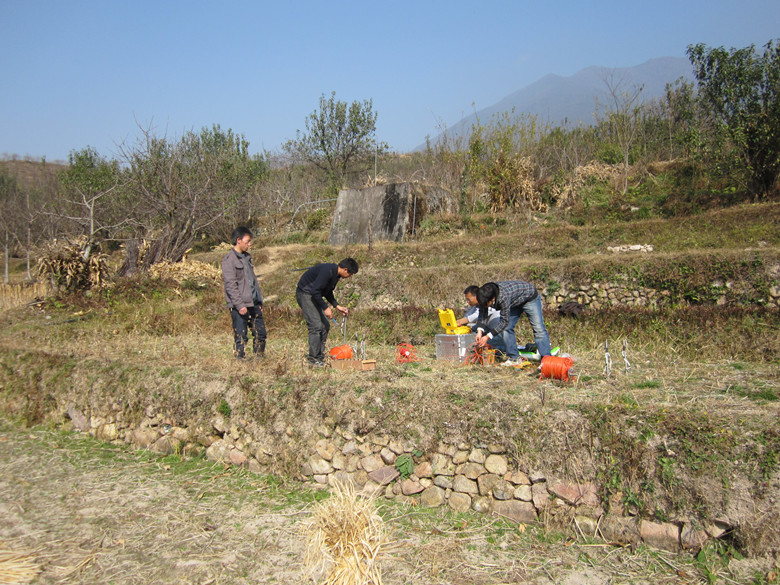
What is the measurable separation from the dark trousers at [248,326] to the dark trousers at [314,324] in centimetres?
71

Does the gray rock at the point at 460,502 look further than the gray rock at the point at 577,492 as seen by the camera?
Yes

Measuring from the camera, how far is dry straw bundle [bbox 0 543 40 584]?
4.17 m

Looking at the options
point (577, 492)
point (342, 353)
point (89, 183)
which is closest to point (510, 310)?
point (342, 353)

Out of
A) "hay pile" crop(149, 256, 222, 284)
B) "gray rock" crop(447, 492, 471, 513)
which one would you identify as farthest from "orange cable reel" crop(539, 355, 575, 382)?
"hay pile" crop(149, 256, 222, 284)

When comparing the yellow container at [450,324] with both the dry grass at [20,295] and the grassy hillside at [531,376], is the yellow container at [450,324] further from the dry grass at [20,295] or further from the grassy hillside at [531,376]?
the dry grass at [20,295]

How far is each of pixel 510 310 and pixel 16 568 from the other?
5.64m

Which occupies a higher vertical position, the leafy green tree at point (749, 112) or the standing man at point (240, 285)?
the leafy green tree at point (749, 112)

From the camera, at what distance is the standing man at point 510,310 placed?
259 inches

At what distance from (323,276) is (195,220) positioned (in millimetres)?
14820

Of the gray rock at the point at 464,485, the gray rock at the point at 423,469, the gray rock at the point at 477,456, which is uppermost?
the gray rock at the point at 477,456

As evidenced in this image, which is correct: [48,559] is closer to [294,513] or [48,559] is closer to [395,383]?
[294,513]

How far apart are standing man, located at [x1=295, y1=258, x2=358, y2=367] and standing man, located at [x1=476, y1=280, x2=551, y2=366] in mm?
1782

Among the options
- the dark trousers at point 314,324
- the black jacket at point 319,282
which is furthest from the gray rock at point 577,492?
the black jacket at point 319,282

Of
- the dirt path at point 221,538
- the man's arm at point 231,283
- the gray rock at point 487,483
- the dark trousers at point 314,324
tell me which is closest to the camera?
the dirt path at point 221,538
